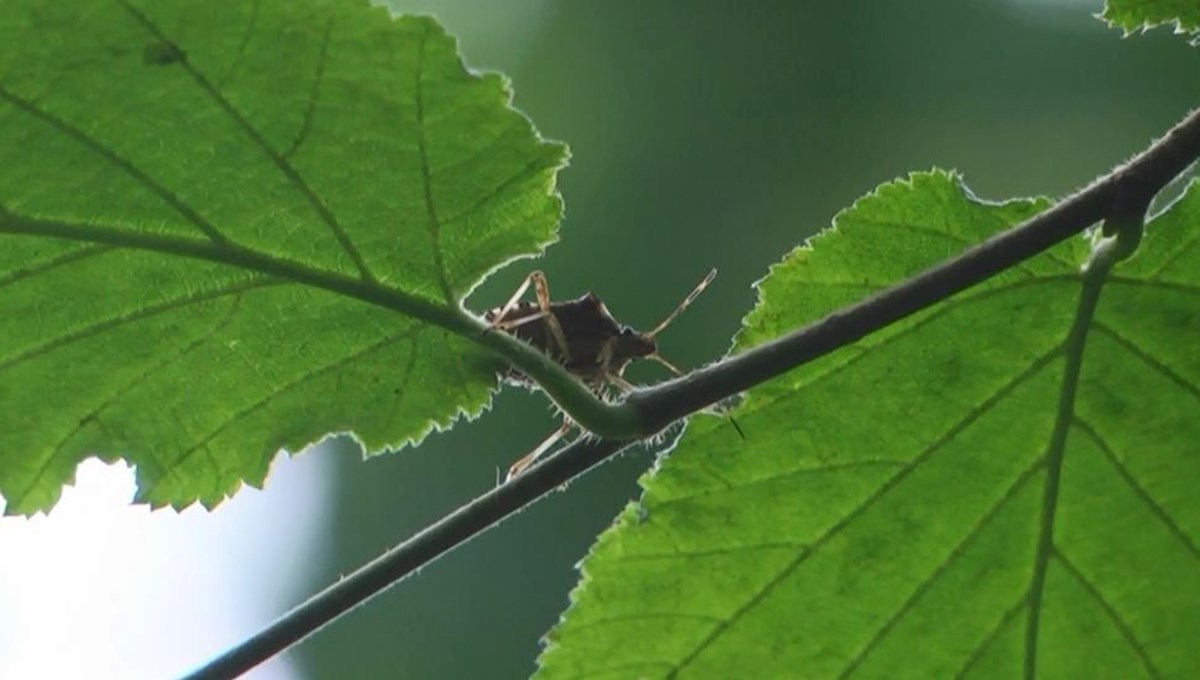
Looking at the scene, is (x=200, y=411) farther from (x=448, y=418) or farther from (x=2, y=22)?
(x=2, y=22)

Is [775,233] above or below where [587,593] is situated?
above

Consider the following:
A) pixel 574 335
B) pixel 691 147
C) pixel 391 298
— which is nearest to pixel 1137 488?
pixel 574 335

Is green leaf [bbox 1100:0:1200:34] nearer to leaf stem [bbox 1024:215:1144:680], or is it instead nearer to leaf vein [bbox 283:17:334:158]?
leaf stem [bbox 1024:215:1144:680]

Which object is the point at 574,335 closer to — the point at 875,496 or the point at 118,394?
the point at 875,496

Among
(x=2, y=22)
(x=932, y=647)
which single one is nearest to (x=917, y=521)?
(x=932, y=647)

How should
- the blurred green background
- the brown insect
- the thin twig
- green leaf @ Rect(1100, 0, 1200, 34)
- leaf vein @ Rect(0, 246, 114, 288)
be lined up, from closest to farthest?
the thin twig, leaf vein @ Rect(0, 246, 114, 288), green leaf @ Rect(1100, 0, 1200, 34), the brown insect, the blurred green background

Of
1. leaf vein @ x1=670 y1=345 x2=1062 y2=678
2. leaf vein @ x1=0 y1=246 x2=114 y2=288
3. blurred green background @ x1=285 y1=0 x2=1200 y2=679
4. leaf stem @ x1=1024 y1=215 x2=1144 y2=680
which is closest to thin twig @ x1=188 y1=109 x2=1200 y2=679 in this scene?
leaf stem @ x1=1024 y1=215 x2=1144 y2=680
